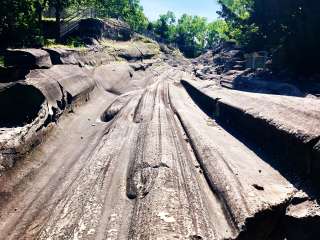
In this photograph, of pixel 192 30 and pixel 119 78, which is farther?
pixel 192 30

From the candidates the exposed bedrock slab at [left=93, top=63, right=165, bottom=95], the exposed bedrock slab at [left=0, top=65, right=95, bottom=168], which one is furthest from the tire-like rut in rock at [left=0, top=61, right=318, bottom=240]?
the exposed bedrock slab at [left=93, top=63, right=165, bottom=95]

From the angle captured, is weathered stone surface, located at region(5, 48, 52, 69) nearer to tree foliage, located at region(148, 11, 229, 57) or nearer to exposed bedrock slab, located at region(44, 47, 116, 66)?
exposed bedrock slab, located at region(44, 47, 116, 66)

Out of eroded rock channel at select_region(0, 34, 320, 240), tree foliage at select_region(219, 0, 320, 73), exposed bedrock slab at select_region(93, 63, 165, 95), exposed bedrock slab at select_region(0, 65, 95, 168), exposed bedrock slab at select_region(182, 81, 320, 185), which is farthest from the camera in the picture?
tree foliage at select_region(219, 0, 320, 73)

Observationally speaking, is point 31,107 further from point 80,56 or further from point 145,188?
point 80,56

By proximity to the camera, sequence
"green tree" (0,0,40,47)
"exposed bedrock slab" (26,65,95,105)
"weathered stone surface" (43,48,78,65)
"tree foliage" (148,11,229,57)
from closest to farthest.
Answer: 1. "exposed bedrock slab" (26,65,95,105)
2. "weathered stone surface" (43,48,78,65)
3. "green tree" (0,0,40,47)
4. "tree foliage" (148,11,229,57)

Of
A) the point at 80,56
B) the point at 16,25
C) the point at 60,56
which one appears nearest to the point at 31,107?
the point at 60,56

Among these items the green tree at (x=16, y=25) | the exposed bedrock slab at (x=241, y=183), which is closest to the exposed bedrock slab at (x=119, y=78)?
the green tree at (x=16, y=25)

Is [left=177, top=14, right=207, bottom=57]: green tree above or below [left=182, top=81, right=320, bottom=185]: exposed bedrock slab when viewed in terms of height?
above

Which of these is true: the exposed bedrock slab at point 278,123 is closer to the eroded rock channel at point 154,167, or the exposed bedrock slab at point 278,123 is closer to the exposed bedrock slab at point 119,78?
the eroded rock channel at point 154,167

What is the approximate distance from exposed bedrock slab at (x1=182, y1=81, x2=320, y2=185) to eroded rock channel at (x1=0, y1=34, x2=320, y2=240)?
4cm

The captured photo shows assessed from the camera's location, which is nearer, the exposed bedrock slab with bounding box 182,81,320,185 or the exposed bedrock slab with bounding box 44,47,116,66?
the exposed bedrock slab with bounding box 182,81,320,185

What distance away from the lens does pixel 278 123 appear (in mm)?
10828

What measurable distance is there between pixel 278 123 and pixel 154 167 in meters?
4.24

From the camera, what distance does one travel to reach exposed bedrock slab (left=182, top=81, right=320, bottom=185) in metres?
9.08
